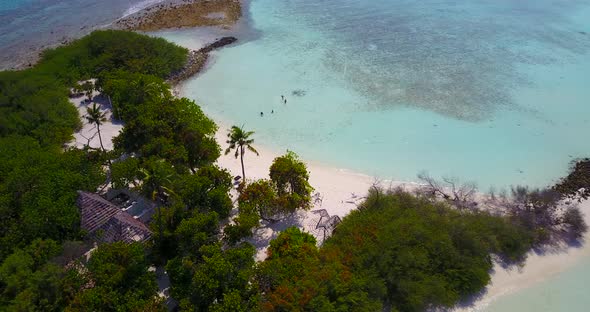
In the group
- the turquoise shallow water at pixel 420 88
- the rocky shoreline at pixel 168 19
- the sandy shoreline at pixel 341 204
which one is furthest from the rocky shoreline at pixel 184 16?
the sandy shoreline at pixel 341 204

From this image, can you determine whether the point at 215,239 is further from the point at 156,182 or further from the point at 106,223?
the point at 106,223

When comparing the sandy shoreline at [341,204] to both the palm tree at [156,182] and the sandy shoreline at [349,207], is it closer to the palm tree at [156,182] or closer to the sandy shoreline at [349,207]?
the sandy shoreline at [349,207]

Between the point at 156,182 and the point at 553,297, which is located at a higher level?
the point at 156,182

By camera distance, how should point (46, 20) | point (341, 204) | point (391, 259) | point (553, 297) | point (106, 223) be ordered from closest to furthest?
point (391, 259), point (553, 297), point (106, 223), point (341, 204), point (46, 20)

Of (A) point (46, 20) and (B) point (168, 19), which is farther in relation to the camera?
(A) point (46, 20)

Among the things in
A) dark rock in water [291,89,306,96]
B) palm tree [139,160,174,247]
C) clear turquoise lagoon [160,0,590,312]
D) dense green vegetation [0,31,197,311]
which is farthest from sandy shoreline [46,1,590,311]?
dark rock in water [291,89,306,96]

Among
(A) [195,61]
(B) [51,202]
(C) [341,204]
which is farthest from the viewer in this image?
(A) [195,61]

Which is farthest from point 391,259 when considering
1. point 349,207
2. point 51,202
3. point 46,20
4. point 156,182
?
point 46,20
